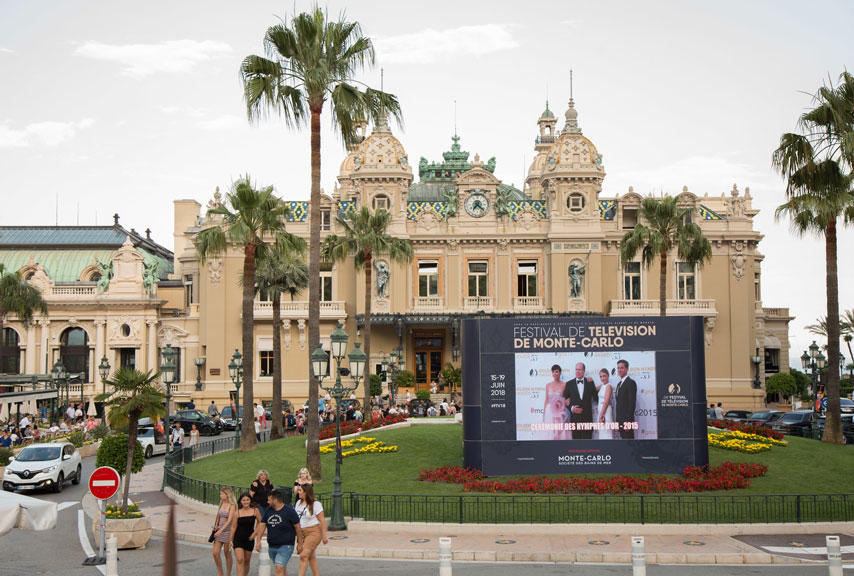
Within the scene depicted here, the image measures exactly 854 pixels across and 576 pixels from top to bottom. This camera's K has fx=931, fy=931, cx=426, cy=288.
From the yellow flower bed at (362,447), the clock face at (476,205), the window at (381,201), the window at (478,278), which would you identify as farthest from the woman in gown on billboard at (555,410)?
the window at (381,201)

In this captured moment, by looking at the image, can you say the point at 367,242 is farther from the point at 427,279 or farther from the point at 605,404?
the point at 427,279

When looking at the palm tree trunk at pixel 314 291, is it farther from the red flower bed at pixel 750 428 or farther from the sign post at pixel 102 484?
the red flower bed at pixel 750 428

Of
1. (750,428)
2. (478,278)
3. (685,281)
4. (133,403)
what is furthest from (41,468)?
(685,281)

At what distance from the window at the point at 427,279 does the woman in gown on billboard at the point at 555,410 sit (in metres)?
35.6

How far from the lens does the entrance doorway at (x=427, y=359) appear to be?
2408 inches

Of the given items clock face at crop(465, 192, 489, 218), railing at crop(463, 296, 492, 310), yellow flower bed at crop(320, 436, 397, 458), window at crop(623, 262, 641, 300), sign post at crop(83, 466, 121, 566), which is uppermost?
A: clock face at crop(465, 192, 489, 218)

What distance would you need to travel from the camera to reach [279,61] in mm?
27828

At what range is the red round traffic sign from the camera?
1778cm

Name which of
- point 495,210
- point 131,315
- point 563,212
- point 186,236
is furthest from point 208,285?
point 563,212

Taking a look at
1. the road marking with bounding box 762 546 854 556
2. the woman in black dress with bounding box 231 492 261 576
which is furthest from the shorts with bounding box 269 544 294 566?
the road marking with bounding box 762 546 854 556

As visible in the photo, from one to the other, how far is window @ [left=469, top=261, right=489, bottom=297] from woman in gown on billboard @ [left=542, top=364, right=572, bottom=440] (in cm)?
3530

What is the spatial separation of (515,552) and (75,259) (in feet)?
185

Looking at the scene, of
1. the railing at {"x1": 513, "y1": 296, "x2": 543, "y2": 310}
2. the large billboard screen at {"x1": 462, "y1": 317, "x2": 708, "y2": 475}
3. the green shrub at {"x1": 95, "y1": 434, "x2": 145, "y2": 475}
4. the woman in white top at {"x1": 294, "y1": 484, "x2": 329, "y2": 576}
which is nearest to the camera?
the woman in white top at {"x1": 294, "y1": 484, "x2": 329, "y2": 576}

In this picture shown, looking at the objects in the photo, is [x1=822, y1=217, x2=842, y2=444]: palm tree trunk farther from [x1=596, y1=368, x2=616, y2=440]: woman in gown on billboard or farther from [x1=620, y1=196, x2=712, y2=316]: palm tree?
[x1=596, y1=368, x2=616, y2=440]: woman in gown on billboard
